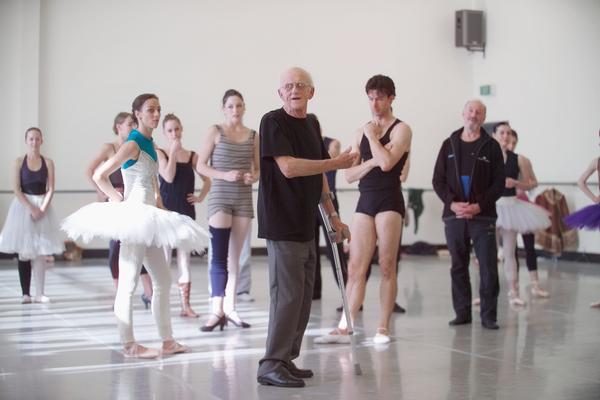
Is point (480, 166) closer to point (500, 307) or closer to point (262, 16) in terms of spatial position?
point (500, 307)

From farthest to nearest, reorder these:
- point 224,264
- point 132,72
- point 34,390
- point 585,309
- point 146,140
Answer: point 132,72 < point 585,309 < point 224,264 < point 146,140 < point 34,390

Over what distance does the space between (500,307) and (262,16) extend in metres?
7.32

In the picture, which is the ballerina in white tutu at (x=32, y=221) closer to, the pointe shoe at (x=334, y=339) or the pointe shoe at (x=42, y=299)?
the pointe shoe at (x=42, y=299)

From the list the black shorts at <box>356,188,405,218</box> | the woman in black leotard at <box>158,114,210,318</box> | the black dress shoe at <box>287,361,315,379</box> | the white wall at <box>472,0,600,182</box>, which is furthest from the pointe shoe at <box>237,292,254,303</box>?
the white wall at <box>472,0,600,182</box>

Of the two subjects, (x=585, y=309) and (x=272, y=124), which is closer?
(x=272, y=124)

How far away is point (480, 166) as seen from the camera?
6340 mm

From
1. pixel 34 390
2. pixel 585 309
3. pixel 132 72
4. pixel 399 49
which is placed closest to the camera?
pixel 34 390

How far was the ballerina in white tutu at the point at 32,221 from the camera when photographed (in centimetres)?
764

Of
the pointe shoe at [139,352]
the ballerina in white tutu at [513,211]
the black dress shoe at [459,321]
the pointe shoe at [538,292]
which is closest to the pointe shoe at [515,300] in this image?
the ballerina in white tutu at [513,211]

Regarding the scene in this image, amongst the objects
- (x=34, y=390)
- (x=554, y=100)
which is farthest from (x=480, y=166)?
(x=554, y=100)

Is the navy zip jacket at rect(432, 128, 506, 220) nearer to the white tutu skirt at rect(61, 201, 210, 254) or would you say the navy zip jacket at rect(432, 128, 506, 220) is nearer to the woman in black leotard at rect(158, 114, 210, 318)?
the woman in black leotard at rect(158, 114, 210, 318)

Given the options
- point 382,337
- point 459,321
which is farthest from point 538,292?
point 382,337

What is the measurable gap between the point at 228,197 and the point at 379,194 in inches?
45.3

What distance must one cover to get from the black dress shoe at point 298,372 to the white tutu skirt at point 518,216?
12.9ft
